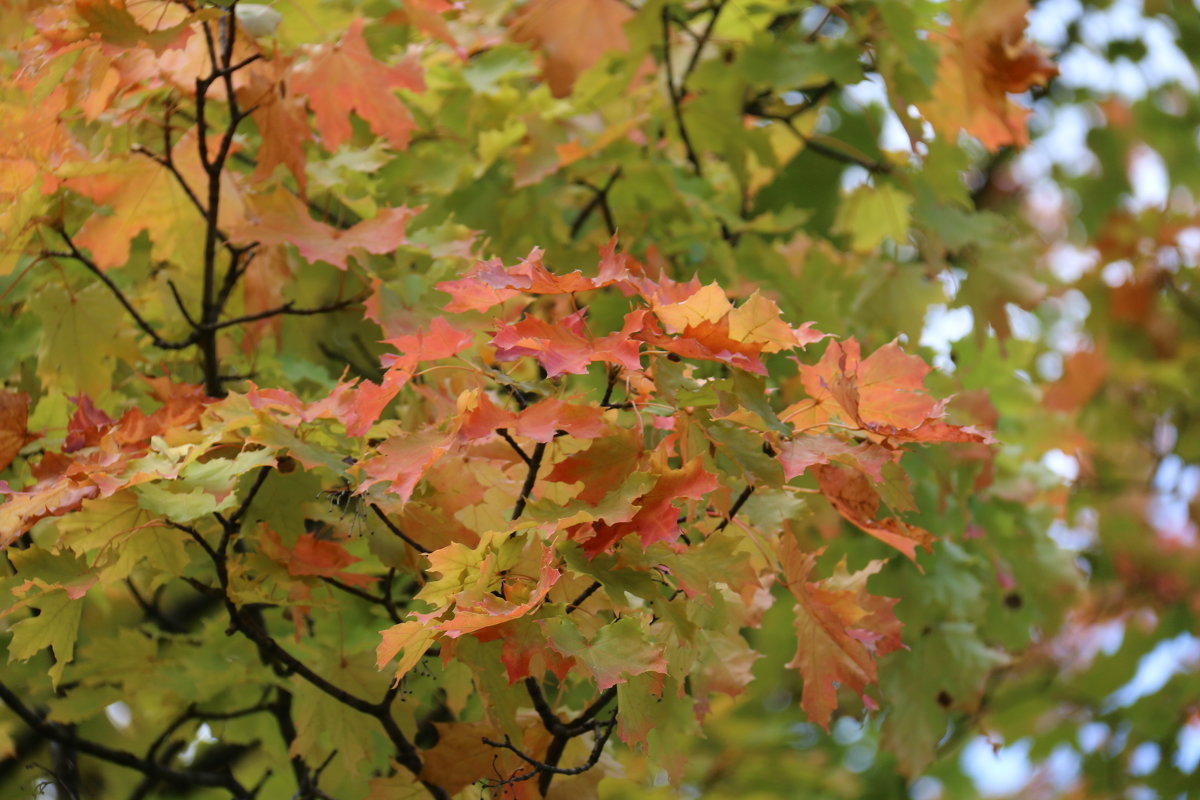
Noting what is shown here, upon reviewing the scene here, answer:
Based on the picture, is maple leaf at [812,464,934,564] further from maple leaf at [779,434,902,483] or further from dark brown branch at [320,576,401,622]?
dark brown branch at [320,576,401,622]

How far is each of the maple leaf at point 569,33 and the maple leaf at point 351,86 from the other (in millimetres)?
463

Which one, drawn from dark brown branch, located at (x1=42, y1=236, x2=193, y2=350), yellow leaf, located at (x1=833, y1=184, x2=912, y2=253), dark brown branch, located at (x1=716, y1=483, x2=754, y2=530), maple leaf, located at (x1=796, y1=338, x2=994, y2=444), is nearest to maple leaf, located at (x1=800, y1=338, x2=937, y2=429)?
maple leaf, located at (x1=796, y1=338, x2=994, y2=444)

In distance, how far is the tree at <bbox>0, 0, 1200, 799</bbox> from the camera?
125cm

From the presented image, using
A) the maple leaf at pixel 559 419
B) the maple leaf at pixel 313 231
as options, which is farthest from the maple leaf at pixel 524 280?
the maple leaf at pixel 313 231

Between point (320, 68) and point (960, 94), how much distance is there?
1.26m

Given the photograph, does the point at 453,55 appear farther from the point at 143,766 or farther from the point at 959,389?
the point at 143,766

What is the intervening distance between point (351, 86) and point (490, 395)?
0.57m

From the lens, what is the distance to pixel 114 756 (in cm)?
178

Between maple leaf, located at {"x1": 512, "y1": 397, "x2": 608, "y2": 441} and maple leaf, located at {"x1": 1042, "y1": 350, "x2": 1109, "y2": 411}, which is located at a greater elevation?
maple leaf, located at {"x1": 512, "y1": 397, "x2": 608, "y2": 441}

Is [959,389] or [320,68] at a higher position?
[320,68]

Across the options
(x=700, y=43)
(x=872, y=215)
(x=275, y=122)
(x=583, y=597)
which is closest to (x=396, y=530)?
(x=583, y=597)

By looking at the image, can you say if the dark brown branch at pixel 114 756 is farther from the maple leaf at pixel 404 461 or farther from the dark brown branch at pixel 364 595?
the maple leaf at pixel 404 461

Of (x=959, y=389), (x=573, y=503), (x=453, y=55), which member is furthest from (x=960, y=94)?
(x=573, y=503)

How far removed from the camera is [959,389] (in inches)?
84.7
